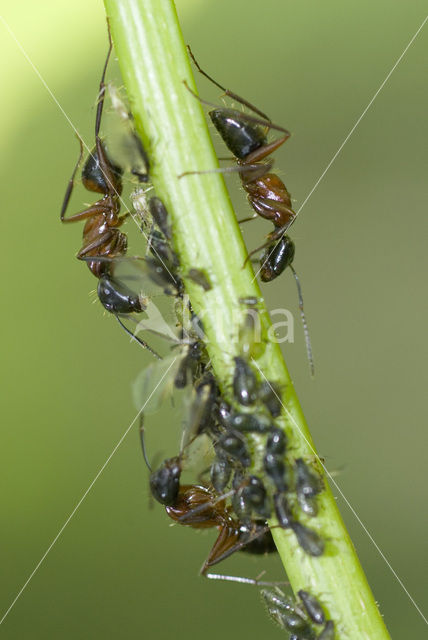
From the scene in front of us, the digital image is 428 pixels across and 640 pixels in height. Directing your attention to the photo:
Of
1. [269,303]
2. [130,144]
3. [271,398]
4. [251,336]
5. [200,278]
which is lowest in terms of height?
[269,303]

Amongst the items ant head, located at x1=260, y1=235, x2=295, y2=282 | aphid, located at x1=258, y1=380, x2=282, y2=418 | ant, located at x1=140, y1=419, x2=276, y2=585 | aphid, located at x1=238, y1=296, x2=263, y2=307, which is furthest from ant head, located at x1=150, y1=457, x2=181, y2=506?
ant head, located at x1=260, y1=235, x2=295, y2=282

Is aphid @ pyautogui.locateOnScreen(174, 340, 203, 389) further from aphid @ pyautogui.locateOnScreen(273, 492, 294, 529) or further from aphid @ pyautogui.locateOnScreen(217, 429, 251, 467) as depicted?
aphid @ pyautogui.locateOnScreen(273, 492, 294, 529)

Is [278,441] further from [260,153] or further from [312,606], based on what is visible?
[260,153]

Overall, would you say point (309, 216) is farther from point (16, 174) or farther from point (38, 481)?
point (38, 481)

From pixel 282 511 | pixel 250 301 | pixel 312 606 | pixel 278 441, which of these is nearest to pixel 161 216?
pixel 250 301

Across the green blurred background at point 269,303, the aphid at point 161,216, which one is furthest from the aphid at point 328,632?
the green blurred background at point 269,303

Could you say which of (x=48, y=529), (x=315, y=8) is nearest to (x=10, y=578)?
(x=48, y=529)

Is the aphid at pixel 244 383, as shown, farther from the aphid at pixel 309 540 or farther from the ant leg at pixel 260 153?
the ant leg at pixel 260 153
